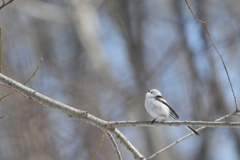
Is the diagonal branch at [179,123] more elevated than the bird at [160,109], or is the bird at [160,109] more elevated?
the bird at [160,109]

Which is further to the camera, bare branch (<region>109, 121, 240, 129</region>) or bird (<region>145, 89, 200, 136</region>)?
bird (<region>145, 89, 200, 136</region>)

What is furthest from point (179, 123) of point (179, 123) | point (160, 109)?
point (160, 109)

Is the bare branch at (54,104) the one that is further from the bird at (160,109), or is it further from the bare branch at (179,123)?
the bird at (160,109)

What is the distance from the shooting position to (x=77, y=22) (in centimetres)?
762

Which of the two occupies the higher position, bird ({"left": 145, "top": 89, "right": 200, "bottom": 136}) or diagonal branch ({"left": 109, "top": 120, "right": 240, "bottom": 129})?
bird ({"left": 145, "top": 89, "right": 200, "bottom": 136})

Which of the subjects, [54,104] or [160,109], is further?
[160,109]

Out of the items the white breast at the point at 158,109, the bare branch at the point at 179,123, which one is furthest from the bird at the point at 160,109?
the bare branch at the point at 179,123

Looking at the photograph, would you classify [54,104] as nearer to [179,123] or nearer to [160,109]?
[179,123]

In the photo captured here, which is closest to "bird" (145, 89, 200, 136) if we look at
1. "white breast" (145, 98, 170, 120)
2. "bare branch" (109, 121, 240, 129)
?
"white breast" (145, 98, 170, 120)

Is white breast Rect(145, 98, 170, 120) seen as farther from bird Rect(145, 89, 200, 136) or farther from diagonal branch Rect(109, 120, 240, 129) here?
diagonal branch Rect(109, 120, 240, 129)

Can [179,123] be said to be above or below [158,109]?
below

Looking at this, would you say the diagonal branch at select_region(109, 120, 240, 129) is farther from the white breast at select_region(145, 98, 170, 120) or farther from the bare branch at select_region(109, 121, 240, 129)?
the white breast at select_region(145, 98, 170, 120)

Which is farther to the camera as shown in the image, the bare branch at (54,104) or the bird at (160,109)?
the bird at (160,109)

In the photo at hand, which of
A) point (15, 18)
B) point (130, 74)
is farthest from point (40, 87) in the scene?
point (130, 74)
